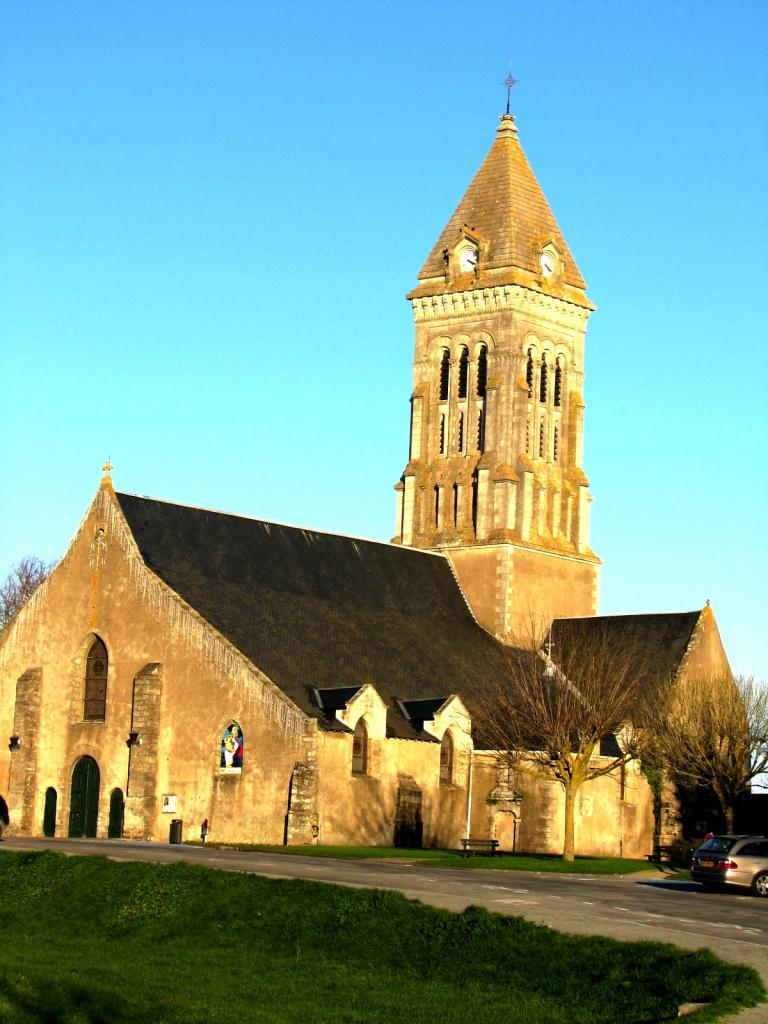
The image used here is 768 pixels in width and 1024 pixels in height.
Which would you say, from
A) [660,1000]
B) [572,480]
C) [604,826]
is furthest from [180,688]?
[660,1000]

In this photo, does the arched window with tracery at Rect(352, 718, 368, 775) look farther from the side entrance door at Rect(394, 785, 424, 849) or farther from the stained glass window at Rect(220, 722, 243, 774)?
the stained glass window at Rect(220, 722, 243, 774)

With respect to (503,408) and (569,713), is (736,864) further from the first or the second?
(503,408)

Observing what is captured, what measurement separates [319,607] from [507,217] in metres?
19.4

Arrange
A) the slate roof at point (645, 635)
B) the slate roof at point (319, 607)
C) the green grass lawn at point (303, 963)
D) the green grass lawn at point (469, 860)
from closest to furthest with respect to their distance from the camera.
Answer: the green grass lawn at point (303, 963), the green grass lawn at point (469, 860), the slate roof at point (319, 607), the slate roof at point (645, 635)

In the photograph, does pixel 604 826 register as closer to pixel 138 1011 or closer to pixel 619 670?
pixel 619 670

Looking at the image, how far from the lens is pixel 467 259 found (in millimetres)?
71125

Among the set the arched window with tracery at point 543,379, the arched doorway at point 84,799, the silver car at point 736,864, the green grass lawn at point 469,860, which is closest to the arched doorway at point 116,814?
the arched doorway at point 84,799

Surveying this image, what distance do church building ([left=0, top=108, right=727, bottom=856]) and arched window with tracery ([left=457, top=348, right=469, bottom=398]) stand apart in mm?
105

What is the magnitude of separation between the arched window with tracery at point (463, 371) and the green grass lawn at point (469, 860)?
23.4 metres

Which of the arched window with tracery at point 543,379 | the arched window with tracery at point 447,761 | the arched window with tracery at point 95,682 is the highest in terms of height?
the arched window with tracery at point 543,379

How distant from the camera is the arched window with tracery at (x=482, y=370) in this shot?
6944 centimetres

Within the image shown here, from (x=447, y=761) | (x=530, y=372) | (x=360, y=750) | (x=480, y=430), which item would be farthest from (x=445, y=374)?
(x=360, y=750)

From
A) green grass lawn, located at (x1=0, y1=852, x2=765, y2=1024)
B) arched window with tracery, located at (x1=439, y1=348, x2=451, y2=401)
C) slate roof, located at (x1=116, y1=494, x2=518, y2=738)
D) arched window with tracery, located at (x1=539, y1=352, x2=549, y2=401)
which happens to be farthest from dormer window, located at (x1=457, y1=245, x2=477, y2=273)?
green grass lawn, located at (x1=0, y1=852, x2=765, y2=1024)

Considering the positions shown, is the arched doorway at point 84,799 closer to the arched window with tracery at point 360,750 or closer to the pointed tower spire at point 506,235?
the arched window with tracery at point 360,750
